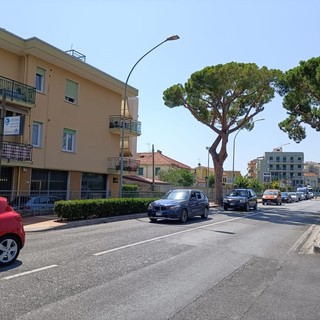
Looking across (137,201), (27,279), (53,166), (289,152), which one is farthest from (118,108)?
(289,152)

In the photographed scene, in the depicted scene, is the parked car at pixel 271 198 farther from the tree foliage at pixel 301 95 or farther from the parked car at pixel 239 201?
the parked car at pixel 239 201

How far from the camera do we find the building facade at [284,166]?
142 metres

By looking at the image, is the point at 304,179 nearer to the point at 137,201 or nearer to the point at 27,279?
the point at 137,201

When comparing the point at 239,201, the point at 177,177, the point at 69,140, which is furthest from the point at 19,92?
the point at 177,177

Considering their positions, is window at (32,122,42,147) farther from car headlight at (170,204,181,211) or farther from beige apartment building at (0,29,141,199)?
car headlight at (170,204,181,211)

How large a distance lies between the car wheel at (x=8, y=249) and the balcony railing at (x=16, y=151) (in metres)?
12.4

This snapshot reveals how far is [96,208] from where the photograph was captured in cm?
1794

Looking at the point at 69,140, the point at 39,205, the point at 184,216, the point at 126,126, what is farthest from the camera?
the point at 126,126

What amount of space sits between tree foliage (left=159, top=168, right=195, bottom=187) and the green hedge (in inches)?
1628

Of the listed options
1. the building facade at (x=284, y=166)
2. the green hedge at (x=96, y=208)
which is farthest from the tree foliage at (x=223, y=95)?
the building facade at (x=284, y=166)

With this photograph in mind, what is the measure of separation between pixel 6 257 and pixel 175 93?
28.9 meters

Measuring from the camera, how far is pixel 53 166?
23375 mm

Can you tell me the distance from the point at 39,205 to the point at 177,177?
46.3m

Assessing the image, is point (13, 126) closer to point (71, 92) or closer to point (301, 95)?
point (71, 92)
